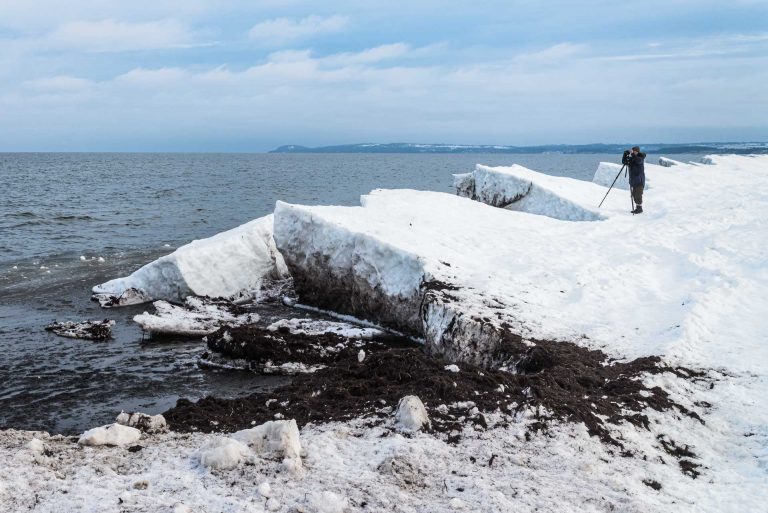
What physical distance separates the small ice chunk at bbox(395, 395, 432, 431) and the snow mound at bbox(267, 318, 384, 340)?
17.6 ft

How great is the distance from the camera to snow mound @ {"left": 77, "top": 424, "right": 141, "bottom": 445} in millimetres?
5898

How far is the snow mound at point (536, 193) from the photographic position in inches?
820

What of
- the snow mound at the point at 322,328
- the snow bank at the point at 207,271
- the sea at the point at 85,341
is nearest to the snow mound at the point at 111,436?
the sea at the point at 85,341

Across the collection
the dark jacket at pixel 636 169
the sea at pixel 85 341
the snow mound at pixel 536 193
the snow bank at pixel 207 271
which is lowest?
the sea at pixel 85 341

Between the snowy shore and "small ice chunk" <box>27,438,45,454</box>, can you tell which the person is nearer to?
the snowy shore

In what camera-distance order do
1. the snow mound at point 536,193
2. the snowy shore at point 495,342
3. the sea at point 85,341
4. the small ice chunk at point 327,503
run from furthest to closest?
the snow mound at point 536,193 → the sea at point 85,341 → the snowy shore at point 495,342 → the small ice chunk at point 327,503

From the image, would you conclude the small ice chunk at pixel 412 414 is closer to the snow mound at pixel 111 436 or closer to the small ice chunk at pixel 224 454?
the small ice chunk at pixel 224 454

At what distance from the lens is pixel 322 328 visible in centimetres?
1209

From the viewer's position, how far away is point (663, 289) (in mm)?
11031

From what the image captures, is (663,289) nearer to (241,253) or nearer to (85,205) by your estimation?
(241,253)

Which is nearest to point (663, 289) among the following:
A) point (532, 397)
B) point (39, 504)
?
point (532, 397)

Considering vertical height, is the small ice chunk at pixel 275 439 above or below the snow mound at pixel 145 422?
above

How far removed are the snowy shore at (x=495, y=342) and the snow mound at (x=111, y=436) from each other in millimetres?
124

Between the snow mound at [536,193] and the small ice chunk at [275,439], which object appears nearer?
the small ice chunk at [275,439]
